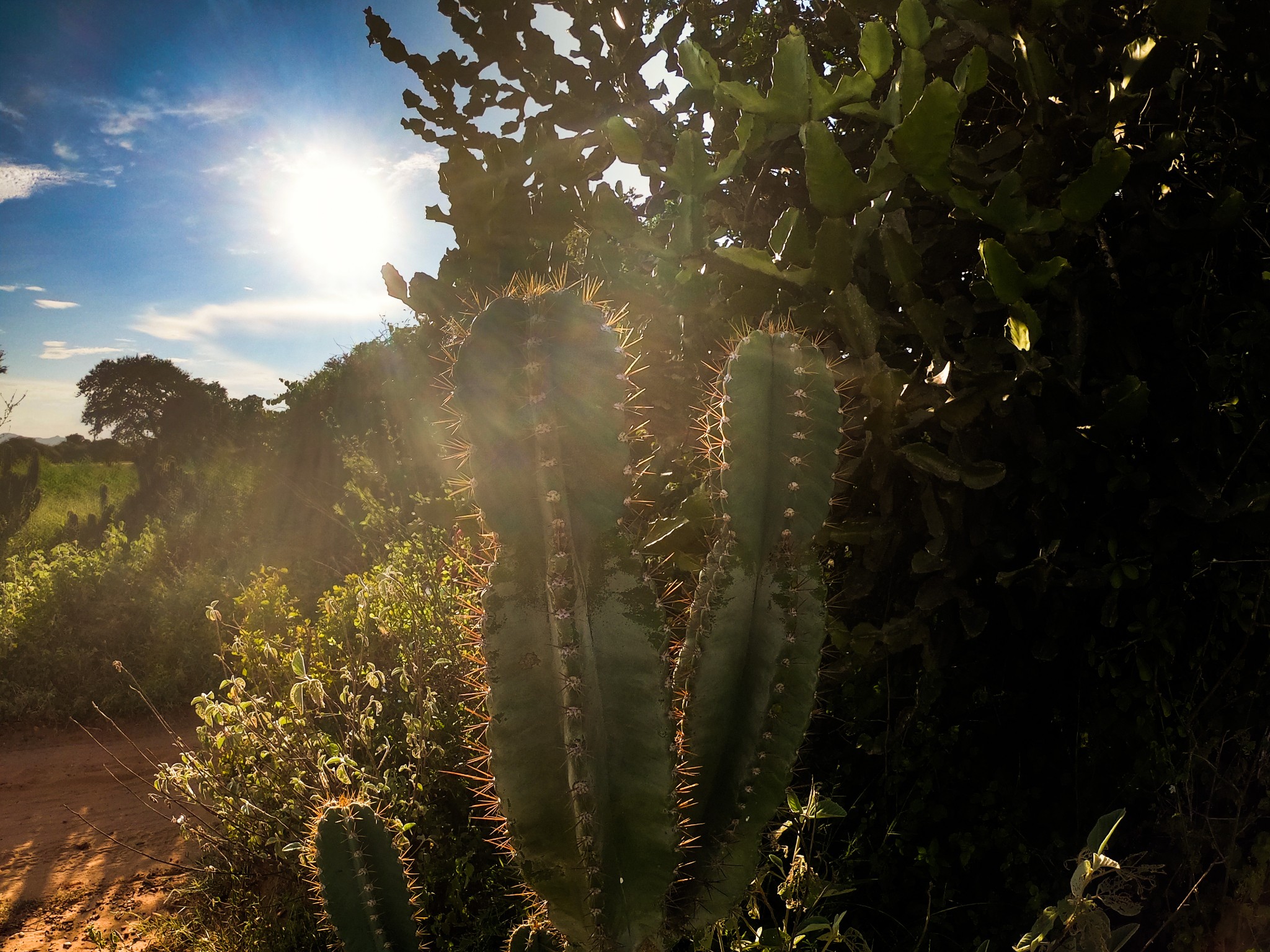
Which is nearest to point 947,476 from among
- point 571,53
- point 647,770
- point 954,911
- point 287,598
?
point 647,770

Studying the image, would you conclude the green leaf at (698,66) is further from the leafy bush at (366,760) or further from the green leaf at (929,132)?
the leafy bush at (366,760)

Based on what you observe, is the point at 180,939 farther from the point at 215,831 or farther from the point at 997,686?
the point at 997,686

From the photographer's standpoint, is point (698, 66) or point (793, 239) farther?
point (698, 66)

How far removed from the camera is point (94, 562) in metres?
9.72

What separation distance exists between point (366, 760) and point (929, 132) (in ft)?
13.3

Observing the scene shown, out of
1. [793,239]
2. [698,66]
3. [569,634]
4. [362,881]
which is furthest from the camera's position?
[362,881]

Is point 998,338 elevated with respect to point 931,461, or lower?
elevated

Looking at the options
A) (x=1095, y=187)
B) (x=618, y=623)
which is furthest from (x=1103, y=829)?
(x=1095, y=187)

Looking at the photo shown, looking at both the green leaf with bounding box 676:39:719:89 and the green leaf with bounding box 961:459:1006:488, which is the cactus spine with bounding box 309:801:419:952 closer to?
the green leaf with bounding box 961:459:1006:488

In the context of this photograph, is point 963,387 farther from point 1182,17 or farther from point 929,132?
point 1182,17

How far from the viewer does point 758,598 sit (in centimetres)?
168

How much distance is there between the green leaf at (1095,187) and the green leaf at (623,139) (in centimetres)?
115

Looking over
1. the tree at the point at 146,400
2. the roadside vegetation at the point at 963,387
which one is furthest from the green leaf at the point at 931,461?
the tree at the point at 146,400

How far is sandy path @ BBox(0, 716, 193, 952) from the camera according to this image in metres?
4.27
